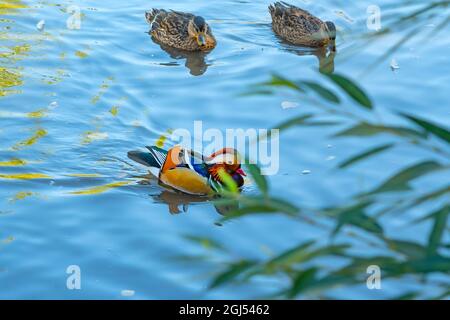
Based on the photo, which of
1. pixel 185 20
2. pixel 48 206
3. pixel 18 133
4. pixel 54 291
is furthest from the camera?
pixel 185 20

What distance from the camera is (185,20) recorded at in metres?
13.2

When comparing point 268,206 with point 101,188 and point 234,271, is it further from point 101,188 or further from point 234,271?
point 101,188

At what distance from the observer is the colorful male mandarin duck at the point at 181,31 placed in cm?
1243

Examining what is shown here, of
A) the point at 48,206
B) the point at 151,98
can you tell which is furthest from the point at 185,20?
the point at 48,206

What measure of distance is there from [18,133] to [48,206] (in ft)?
4.74

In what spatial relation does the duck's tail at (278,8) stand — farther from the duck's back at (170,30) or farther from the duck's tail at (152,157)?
the duck's tail at (152,157)

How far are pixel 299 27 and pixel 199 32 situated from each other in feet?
4.14

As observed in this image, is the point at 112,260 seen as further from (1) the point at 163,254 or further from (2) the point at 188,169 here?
(2) the point at 188,169

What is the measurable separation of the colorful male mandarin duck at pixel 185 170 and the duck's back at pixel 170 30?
12.7ft

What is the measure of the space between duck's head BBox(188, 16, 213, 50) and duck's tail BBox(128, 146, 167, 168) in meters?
3.58

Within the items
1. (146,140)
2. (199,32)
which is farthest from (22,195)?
(199,32)

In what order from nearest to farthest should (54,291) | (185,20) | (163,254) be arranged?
(54,291) < (163,254) < (185,20)

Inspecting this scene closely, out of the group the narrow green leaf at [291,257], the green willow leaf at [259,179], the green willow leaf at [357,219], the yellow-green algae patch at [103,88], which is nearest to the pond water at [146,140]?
the yellow-green algae patch at [103,88]

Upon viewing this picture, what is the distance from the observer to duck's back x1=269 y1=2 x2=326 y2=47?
12859 millimetres
